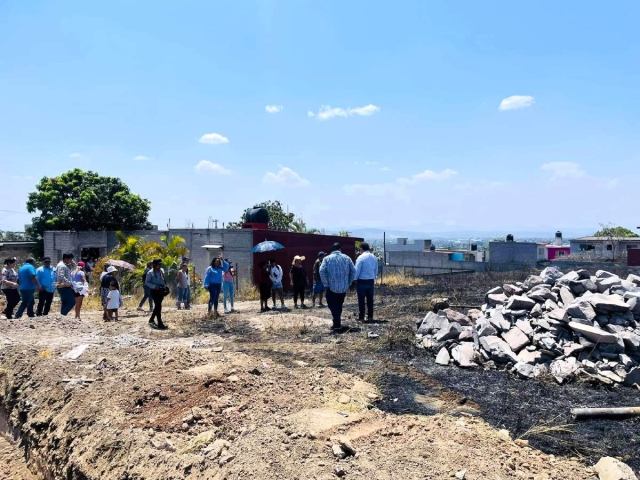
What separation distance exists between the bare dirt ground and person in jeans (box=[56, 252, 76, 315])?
1.65 meters

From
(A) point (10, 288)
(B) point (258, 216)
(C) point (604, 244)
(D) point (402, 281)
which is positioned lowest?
(D) point (402, 281)

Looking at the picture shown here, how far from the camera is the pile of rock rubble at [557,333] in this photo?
6.56 m

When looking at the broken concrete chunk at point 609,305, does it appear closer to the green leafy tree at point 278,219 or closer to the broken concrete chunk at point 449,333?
the broken concrete chunk at point 449,333

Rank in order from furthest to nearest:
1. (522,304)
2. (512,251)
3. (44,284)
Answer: (512,251), (44,284), (522,304)

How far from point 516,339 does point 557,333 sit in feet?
1.93

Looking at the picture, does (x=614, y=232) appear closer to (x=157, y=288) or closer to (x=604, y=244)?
(x=604, y=244)

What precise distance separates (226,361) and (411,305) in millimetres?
8018

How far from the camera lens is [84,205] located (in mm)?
25797

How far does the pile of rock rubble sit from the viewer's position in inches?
258

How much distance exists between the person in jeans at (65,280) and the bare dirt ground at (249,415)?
1650mm

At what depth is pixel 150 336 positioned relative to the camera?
30.9 ft

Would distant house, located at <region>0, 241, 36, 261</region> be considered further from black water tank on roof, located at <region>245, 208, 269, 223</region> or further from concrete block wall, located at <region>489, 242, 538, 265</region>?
concrete block wall, located at <region>489, 242, 538, 265</region>

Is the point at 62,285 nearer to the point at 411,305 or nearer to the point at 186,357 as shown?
the point at 186,357

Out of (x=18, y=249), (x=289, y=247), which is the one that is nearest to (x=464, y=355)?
(x=289, y=247)
